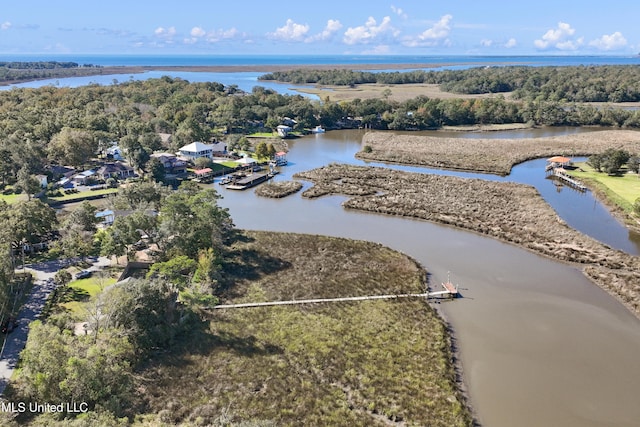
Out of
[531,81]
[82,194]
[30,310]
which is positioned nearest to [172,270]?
[30,310]

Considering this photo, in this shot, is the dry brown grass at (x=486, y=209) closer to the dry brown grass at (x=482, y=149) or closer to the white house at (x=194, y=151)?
the dry brown grass at (x=482, y=149)

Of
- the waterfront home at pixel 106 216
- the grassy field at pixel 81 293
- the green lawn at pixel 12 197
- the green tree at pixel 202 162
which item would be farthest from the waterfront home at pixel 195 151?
the grassy field at pixel 81 293

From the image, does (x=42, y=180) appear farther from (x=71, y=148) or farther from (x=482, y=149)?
(x=482, y=149)

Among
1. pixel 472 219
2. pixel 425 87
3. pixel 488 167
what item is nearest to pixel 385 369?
pixel 472 219

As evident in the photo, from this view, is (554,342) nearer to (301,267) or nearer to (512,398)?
(512,398)

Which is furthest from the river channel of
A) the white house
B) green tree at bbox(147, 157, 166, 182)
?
the white house

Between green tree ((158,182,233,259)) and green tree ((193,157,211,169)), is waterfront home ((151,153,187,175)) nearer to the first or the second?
green tree ((193,157,211,169))
